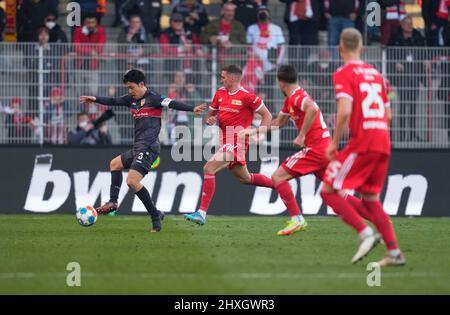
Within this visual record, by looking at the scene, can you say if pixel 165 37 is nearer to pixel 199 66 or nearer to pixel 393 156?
pixel 199 66

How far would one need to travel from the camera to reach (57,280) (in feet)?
33.1

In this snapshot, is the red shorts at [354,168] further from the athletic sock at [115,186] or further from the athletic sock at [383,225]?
the athletic sock at [115,186]

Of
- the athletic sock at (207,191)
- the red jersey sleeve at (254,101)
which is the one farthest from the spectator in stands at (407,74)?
the athletic sock at (207,191)

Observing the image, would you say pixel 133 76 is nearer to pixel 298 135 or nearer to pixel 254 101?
pixel 254 101

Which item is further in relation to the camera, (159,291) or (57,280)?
(57,280)

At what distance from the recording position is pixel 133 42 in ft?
68.2

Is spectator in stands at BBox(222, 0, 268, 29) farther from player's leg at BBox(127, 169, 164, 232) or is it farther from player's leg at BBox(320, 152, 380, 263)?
player's leg at BBox(320, 152, 380, 263)

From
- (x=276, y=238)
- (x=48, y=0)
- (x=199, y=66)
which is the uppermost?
(x=48, y=0)

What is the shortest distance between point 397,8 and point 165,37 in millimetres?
4844

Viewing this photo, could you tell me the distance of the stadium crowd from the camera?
787 inches

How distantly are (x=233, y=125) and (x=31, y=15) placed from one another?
6.64 meters

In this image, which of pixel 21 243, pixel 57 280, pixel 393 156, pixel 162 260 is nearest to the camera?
pixel 57 280

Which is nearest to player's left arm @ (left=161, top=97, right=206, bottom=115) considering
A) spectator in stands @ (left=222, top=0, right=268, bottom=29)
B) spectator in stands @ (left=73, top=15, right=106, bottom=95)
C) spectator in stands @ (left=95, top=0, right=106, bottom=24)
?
spectator in stands @ (left=73, top=15, right=106, bottom=95)

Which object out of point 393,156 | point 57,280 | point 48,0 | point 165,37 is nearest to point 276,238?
point 57,280
